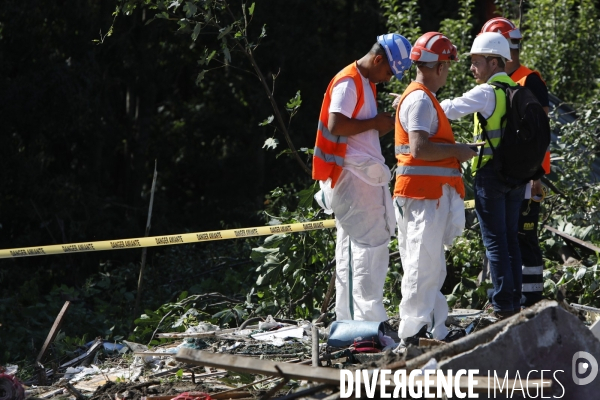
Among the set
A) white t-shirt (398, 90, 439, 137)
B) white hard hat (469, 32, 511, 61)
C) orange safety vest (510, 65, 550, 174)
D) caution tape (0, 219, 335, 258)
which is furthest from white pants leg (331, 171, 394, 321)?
caution tape (0, 219, 335, 258)

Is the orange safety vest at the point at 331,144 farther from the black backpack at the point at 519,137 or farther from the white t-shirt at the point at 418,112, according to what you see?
the black backpack at the point at 519,137

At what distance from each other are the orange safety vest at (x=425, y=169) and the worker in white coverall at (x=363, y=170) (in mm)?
224

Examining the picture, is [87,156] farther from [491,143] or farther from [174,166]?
[491,143]

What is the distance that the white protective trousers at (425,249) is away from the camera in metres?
5.52

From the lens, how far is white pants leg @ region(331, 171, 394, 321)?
584cm

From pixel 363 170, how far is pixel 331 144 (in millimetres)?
267

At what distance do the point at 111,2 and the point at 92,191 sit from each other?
9.68 ft

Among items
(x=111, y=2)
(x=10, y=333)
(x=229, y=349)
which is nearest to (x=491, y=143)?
(x=229, y=349)

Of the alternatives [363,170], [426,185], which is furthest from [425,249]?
[363,170]

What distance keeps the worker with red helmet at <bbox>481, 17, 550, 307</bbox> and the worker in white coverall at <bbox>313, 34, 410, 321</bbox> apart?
1.10m

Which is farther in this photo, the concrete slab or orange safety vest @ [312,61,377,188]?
orange safety vest @ [312,61,377,188]

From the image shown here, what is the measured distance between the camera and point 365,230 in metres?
5.86

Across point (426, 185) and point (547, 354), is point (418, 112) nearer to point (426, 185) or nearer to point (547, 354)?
point (426, 185)

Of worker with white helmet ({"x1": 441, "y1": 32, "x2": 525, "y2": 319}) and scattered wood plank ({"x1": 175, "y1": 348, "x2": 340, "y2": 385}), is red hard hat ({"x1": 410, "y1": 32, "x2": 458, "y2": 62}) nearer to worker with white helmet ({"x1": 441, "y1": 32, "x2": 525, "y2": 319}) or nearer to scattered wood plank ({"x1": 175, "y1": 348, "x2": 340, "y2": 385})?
worker with white helmet ({"x1": 441, "y1": 32, "x2": 525, "y2": 319})
